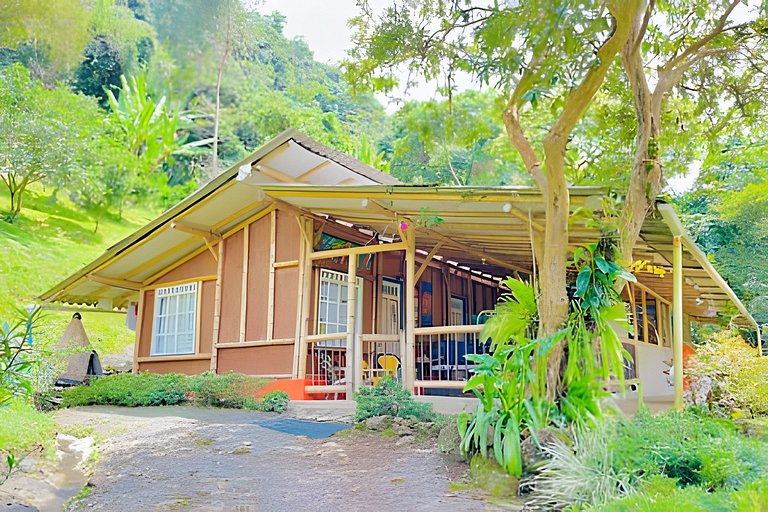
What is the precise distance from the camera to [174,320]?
13.6m

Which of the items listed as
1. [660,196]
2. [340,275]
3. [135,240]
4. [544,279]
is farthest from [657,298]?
[135,240]

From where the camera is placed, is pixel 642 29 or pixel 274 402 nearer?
pixel 642 29

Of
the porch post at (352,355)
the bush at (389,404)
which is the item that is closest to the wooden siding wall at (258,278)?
the porch post at (352,355)

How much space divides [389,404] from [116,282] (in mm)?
8517

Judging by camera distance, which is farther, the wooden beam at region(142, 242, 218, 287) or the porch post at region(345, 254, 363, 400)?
the wooden beam at region(142, 242, 218, 287)

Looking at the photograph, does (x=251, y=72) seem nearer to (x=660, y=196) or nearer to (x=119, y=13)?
(x=119, y=13)

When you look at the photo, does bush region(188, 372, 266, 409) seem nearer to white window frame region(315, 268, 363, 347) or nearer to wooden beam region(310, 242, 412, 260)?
white window frame region(315, 268, 363, 347)

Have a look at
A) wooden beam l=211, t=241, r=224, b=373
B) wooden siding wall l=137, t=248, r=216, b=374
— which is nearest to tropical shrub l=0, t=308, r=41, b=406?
wooden beam l=211, t=241, r=224, b=373

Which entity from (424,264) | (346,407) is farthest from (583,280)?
(424,264)

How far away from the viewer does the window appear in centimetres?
1324

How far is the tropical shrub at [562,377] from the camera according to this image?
5383mm

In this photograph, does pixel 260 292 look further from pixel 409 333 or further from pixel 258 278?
pixel 409 333

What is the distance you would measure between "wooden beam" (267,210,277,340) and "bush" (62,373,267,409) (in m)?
1.43

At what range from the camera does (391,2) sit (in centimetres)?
789
